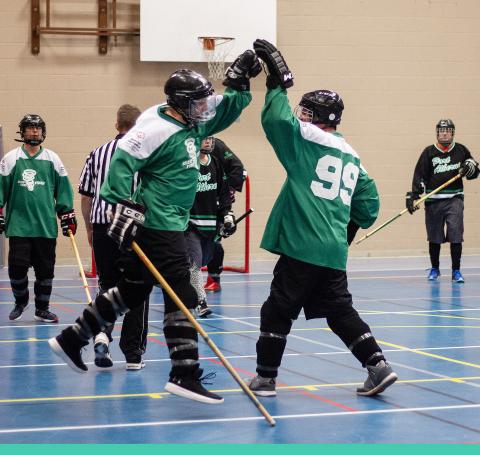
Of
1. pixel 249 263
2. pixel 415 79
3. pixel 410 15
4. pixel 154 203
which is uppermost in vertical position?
pixel 410 15

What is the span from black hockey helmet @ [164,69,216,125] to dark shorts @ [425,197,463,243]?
321 inches

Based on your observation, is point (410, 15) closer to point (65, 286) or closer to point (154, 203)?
point (65, 286)

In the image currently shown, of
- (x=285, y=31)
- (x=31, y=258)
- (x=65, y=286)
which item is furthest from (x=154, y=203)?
(x=285, y=31)

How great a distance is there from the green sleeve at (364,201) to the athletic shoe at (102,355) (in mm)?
1967

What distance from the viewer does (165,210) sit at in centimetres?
608

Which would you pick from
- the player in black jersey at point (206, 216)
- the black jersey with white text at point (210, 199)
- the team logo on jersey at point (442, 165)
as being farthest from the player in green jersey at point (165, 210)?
the team logo on jersey at point (442, 165)

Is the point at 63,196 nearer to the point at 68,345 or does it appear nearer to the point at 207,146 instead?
the point at 207,146

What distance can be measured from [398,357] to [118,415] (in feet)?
9.03

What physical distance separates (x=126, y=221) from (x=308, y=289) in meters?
1.23

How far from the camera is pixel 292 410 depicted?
591 centimetres

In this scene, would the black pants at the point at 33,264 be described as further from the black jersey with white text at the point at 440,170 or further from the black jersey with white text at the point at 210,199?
the black jersey with white text at the point at 440,170

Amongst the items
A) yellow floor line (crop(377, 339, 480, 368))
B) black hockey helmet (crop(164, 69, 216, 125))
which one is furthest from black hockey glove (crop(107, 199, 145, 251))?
yellow floor line (crop(377, 339, 480, 368))

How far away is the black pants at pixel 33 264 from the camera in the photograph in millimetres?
9945

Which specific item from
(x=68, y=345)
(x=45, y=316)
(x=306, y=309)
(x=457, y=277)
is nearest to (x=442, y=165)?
(x=457, y=277)
